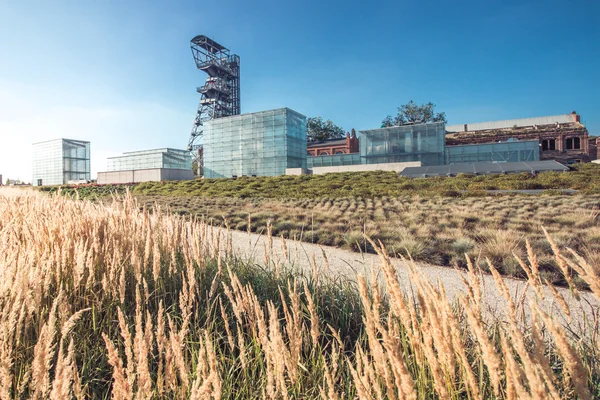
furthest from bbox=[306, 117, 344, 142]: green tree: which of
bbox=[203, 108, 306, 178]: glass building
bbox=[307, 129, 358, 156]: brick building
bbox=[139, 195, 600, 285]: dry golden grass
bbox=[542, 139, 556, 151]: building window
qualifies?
bbox=[139, 195, 600, 285]: dry golden grass

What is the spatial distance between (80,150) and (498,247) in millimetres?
55042

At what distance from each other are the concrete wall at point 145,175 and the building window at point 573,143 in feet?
151

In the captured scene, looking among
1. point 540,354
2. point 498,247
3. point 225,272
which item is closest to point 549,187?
point 498,247

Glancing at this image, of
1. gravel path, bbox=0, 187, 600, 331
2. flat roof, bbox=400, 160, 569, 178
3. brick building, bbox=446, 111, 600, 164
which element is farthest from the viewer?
brick building, bbox=446, 111, 600, 164

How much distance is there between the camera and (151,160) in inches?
1796

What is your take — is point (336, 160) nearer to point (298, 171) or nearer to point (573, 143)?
point (298, 171)

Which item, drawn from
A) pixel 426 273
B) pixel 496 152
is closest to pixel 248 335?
pixel 426 273

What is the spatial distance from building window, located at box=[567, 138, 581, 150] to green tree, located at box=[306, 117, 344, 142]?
120ft

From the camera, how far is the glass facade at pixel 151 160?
45.4 m

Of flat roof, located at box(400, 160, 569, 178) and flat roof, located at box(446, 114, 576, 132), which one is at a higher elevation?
flat roof, located at box(446, 114, 576, 132)

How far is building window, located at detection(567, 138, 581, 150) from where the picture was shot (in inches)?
1626

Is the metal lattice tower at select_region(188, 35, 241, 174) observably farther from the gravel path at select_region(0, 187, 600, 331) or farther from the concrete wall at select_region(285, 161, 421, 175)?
the gravel path at select_region(0, 187, 600, 331)

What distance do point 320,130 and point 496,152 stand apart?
36587mm

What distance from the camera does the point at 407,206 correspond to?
1232 centimetres
